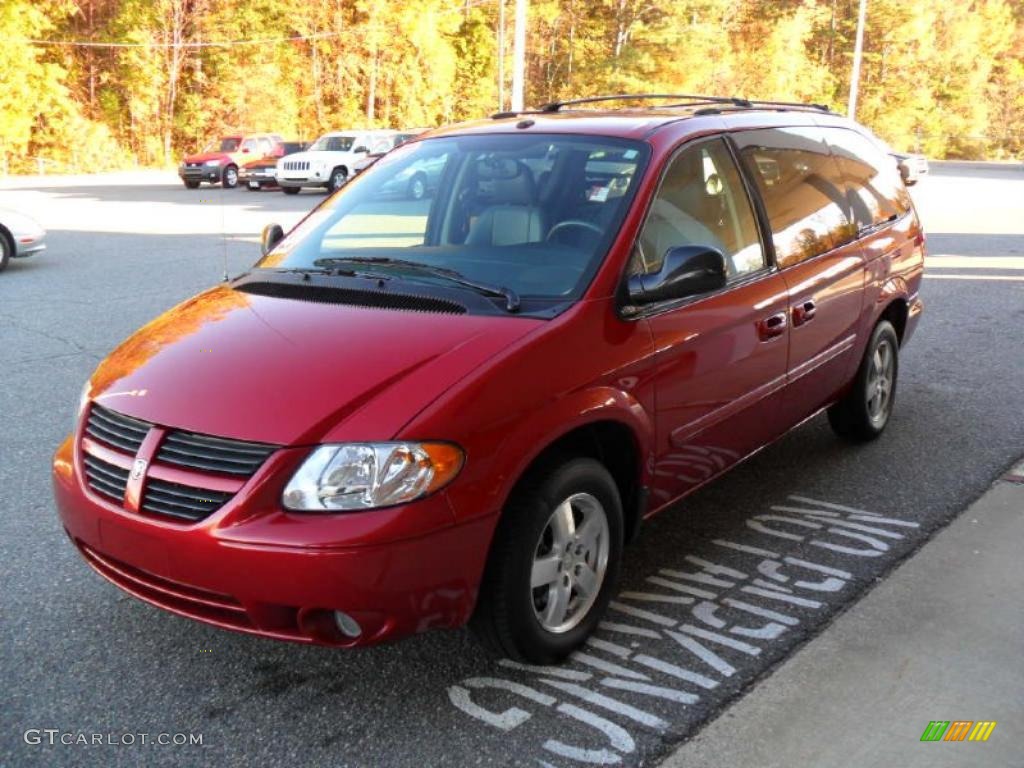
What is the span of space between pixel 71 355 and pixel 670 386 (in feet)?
18.9

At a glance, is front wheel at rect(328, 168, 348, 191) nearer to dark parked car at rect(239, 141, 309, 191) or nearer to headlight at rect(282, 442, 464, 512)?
dark parked car at rect(239, 141, 309, 191)

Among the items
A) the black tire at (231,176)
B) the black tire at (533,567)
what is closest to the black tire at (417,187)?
the black tire at (533,567)

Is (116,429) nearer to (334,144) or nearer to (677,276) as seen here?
(677,276)

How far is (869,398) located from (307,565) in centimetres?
378

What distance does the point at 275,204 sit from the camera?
25.0m

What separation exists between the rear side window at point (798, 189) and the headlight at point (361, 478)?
220 cm

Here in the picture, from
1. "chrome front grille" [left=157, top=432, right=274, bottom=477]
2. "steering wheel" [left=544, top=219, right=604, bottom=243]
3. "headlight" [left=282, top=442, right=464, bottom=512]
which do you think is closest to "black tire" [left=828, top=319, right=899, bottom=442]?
"steering wheel" [left=544, top=219, right=604, bottom=243]

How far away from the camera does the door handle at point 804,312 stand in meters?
4.38

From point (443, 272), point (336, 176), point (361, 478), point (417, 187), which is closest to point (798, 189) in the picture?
point (417, 187)

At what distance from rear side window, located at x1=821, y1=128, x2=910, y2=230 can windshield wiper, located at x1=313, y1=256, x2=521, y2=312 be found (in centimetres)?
248

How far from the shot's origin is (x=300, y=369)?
3068 mm

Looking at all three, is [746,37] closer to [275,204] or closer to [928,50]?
[928,50]

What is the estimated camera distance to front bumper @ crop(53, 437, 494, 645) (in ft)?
8.94

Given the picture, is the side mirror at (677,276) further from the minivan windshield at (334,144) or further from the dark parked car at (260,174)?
the dark parked car at (260,174)
